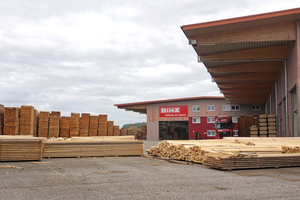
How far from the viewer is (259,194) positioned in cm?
627

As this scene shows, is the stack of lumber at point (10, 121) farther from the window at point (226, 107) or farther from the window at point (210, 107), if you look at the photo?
the window at point (226, 107)

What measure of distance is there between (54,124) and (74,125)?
159 cm

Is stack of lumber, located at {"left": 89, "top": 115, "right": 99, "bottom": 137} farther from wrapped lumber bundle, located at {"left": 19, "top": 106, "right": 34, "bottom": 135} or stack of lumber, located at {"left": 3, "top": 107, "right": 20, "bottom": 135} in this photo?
stack of lumber, located at {"left": 3, "top": 107, "right": 20, "bottom": 135}

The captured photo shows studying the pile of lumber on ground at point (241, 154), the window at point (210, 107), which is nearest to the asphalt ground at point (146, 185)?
the pile of lumber on ground at point (241, 154)

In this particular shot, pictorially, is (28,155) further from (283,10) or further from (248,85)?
(248,85)

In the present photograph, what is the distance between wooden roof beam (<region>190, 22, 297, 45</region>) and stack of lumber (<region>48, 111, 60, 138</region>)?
37.5 ft

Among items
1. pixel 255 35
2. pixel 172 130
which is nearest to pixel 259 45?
pixel 255 35

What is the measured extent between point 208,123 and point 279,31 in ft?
Answer: 94.6

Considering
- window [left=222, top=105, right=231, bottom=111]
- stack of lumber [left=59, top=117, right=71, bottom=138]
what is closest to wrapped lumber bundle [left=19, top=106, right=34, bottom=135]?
stack of lumber [left=59, top=117, right=71, bottom=138]

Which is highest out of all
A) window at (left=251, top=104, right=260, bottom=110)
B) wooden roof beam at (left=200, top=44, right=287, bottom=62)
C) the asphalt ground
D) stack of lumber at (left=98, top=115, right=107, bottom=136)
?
wooden roof beam at (left=200, top=44, right=287, bottom=62)

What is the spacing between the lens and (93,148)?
15266mm

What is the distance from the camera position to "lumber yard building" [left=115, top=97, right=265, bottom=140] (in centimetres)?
4359

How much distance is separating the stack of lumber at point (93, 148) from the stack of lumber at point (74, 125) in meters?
6.87

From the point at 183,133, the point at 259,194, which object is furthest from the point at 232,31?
the point at 183,133
